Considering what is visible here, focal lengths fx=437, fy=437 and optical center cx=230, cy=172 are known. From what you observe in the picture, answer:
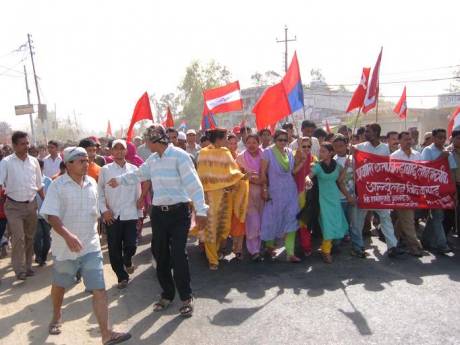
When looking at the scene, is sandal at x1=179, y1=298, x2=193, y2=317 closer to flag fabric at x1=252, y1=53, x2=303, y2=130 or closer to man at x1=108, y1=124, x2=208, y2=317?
man at x1=108, y1=124, x2=208, y2=317

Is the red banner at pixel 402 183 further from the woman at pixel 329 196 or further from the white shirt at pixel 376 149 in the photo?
the woman at pixel 329 196

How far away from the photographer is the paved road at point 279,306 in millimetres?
3800

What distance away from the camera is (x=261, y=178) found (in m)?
5.98

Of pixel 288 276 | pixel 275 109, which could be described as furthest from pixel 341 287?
pixel 275 109

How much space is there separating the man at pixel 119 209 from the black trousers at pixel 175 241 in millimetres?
831

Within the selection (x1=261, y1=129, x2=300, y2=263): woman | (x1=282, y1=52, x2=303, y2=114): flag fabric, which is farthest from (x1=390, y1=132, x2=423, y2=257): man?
(x1=282, y1=52, x2=303, y2=114): flag fabric

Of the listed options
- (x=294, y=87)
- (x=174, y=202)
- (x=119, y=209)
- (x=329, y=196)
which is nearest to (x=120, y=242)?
(x=119, y=209)

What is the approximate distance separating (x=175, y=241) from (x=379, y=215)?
3.18 m

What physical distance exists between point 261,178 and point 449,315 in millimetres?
2803

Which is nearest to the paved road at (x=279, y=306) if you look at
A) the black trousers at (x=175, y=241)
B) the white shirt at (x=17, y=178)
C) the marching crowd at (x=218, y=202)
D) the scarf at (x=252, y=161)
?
the marching crowd at (x=218, y=202)

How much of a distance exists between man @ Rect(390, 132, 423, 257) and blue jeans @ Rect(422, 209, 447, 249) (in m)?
0.22

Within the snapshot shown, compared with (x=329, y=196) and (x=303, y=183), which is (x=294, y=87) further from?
(x=329, y=196)

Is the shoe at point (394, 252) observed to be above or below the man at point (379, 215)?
below

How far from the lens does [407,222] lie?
6.21 m
